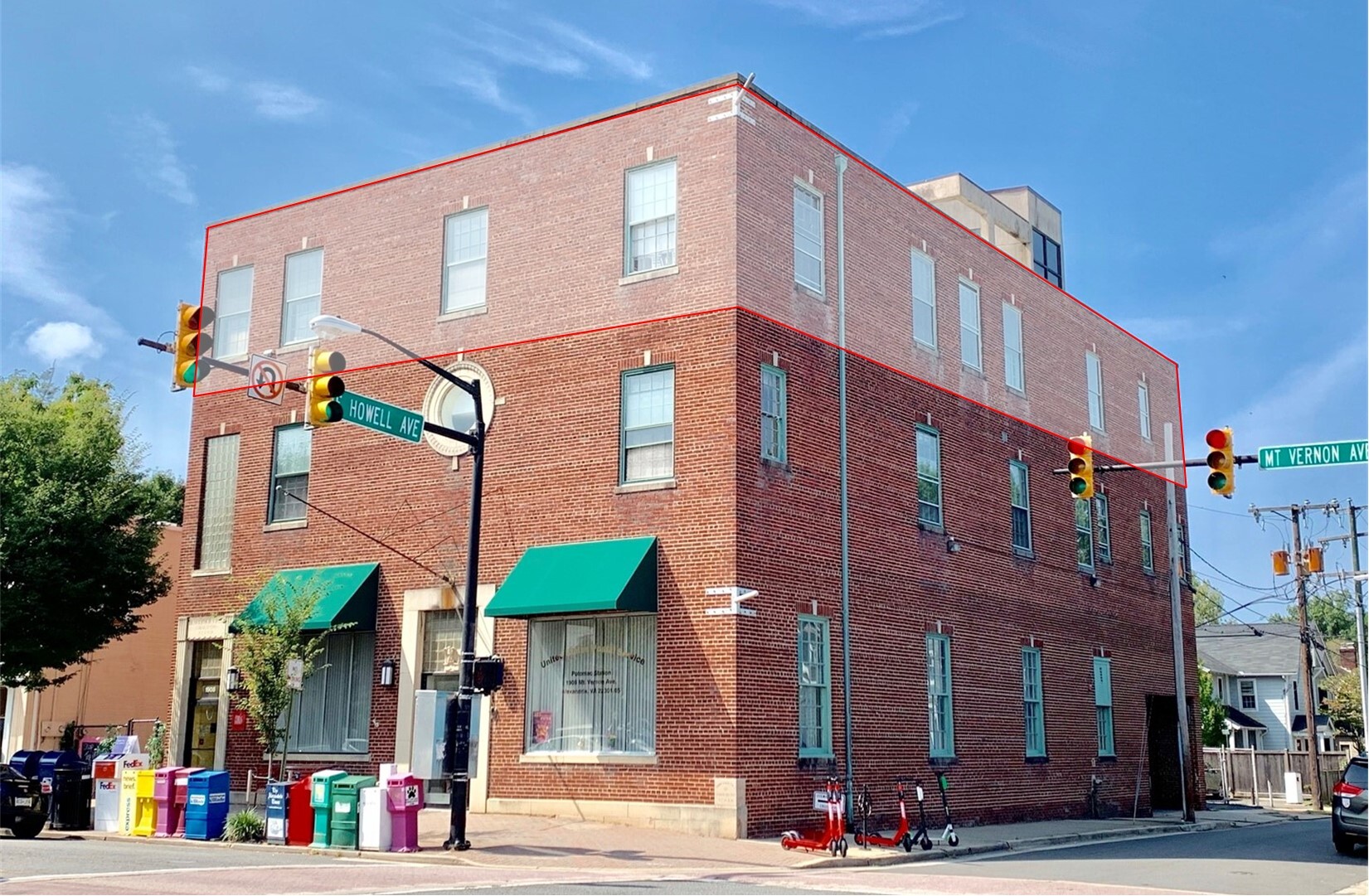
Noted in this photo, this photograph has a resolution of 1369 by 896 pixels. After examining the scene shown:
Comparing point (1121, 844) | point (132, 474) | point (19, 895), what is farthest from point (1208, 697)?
point (19, 895)

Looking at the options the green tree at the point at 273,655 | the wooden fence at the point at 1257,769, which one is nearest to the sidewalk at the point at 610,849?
the green tree at the point at 273,655

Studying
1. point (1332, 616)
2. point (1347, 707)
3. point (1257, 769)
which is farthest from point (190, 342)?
point (1332, 616)

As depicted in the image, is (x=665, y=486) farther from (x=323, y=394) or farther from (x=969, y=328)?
(x=969, y=328)

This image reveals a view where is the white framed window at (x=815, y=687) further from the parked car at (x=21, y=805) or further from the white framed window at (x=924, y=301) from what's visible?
the parked car at (x=21, y=805)

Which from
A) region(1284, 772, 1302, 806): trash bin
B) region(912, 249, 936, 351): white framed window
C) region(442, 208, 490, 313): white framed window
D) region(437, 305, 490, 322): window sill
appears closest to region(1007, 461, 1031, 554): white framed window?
region(912, 249, 936, 351): white framed window

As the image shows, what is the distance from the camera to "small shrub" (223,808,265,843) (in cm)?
2081

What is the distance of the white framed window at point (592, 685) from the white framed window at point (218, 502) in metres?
8.53

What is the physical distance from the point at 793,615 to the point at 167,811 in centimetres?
1048

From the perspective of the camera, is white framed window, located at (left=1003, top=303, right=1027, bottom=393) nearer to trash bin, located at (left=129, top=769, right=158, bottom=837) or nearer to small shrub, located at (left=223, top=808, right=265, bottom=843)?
small shrub, located at (left=223, top=808, right=265, bottom=843)

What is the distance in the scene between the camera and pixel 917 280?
2884 centimetres

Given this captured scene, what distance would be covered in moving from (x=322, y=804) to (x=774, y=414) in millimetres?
9747

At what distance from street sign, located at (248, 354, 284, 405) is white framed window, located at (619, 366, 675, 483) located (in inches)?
288

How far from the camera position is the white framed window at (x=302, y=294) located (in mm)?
29062

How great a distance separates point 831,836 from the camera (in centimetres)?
2009
